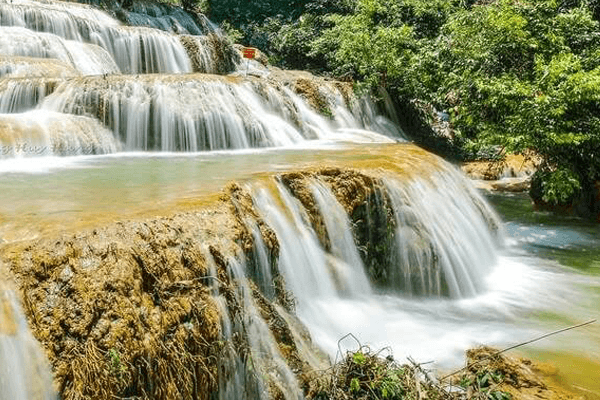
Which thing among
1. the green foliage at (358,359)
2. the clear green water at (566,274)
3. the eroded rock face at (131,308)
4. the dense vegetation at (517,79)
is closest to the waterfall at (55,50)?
the dense vegetation at (517,79)

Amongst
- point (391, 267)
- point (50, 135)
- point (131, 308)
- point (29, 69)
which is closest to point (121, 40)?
point (29, 69)

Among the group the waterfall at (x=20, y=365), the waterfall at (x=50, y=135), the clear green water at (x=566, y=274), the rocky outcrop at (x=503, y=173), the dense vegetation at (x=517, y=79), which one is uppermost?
the dense vegetation at (x=517, y=79)

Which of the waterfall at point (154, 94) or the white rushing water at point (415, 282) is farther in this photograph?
the waterfall at point (154, 94)

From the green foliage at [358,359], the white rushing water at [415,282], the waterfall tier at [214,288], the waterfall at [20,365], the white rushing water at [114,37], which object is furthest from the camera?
the white rushing water at [114,37]

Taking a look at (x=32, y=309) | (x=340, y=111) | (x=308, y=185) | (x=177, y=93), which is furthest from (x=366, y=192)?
(x=340, y=111)

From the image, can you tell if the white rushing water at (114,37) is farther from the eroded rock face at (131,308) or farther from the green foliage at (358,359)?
the green foliage at (358,359)

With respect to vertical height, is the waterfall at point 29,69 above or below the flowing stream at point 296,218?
above

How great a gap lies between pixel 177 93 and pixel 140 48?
26.6 ft

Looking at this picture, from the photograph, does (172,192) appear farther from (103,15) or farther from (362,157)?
(103,15)

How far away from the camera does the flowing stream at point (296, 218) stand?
14.8 ft

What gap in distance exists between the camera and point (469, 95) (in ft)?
40.6

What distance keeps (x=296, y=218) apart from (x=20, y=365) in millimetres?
3668

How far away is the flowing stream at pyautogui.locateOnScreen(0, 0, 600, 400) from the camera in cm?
452

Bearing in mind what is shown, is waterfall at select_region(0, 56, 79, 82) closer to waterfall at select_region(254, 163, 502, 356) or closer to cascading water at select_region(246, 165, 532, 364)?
waterfall at select_region(254, 163, 502, 356)
